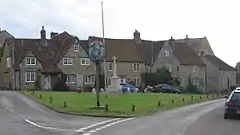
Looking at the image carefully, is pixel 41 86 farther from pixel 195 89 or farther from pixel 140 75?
pixel 195 89

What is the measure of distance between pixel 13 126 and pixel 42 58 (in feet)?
202

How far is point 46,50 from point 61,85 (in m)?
7.43

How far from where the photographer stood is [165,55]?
9669 centimetres

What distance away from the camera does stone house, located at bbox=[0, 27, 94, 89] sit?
265 ft

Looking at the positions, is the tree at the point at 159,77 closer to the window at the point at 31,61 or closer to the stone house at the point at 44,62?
the stone house at the point at 44,62

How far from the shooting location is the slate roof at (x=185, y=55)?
316 feet

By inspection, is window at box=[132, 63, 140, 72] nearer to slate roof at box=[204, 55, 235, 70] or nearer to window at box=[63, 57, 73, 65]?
window at box=[63, 57, 73, 65]

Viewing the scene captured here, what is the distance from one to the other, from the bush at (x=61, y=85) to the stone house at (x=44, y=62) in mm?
749

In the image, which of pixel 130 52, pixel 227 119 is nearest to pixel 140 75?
pixel 130 52

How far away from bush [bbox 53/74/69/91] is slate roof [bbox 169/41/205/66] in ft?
79.0

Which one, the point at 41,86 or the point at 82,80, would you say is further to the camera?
the point at 82,80

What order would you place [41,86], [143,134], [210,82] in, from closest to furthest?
[143,134], [41,86], [210,82]

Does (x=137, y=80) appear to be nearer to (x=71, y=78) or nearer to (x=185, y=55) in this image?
(x=185, y=55)

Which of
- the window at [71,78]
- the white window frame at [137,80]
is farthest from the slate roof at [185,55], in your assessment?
the window at [71,78]
